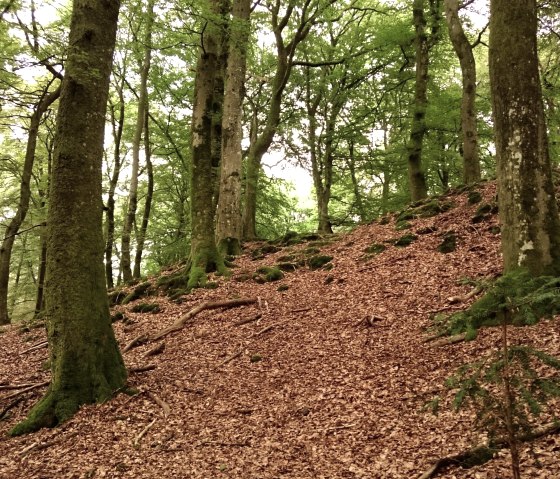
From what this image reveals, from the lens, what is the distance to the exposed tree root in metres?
8.68

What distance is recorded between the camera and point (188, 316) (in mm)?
9312

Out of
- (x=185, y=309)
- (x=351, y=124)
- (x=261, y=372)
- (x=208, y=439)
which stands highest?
(x=351, y=124)

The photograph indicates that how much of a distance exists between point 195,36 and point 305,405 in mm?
12142

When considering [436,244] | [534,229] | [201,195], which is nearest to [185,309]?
[201,195]

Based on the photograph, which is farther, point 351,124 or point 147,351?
point 351,124

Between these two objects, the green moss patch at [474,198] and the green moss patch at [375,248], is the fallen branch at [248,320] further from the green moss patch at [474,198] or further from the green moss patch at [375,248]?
the green moss patch at [474,198]

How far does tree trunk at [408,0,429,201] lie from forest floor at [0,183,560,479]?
16.8 ft

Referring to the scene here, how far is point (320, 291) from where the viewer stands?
370 inches

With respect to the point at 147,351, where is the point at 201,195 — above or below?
above

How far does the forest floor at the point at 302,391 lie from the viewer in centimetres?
416

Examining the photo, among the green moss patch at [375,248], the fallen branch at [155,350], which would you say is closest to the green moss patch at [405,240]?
the green moss patch at [375,248]

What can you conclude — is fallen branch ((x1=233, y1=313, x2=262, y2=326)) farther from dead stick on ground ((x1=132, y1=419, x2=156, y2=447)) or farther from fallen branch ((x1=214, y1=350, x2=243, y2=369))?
dead stick on ground ((x1=132, y1=419, x2=156, y2=447))

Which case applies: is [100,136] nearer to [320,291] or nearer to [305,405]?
[305,405]

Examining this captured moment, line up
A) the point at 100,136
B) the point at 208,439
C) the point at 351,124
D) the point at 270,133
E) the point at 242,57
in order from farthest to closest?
the point at 351,124 → the point at 270,133 → the point at 242,57 → the point at 100,136 → the point at 208,439
